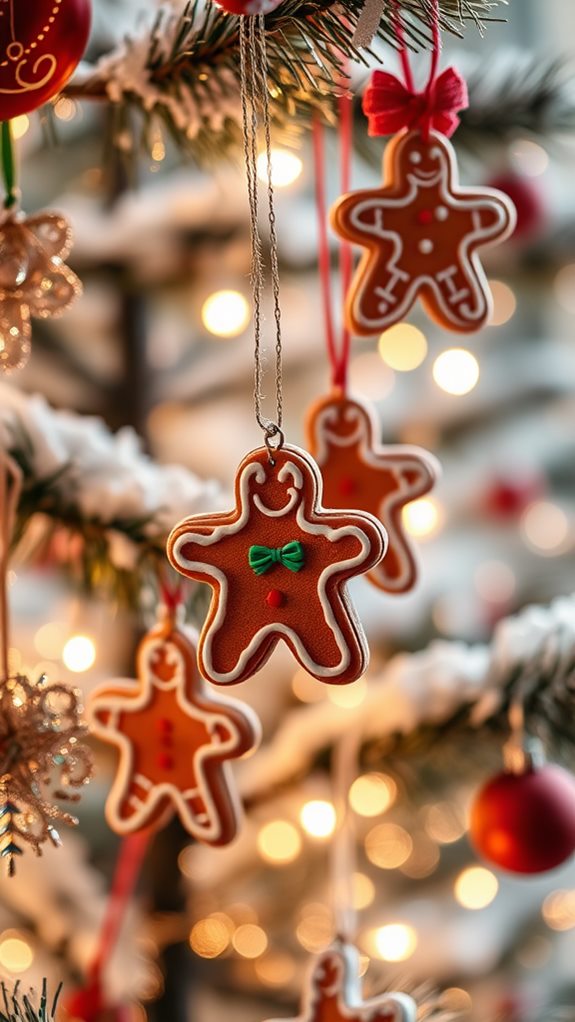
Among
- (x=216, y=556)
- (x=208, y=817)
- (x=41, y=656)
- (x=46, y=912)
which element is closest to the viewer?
(x=216, y=556)

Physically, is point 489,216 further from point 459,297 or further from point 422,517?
point 422,517

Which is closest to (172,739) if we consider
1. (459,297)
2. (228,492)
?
(459,297)

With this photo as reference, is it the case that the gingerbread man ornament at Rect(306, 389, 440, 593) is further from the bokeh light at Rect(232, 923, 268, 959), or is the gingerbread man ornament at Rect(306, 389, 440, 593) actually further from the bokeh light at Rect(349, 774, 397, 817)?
the bokeh light at Rect(232, 923, 268, 959)

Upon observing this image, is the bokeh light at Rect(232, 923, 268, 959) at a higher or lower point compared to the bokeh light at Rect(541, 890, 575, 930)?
higher

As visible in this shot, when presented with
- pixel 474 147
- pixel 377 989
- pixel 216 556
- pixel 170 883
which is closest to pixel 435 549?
pixel 170 883

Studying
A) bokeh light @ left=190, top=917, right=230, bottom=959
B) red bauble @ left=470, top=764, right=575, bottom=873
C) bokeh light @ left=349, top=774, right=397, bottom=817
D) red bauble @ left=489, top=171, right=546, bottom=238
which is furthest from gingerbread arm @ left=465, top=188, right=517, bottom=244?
bokeh light @ left=190, top=917, right=230, bottom=959

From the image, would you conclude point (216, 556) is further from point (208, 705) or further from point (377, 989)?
point (377, 989)

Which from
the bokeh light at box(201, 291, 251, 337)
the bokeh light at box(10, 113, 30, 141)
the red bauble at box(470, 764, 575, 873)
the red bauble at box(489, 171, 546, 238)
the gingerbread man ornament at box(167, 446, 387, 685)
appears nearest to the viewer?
the gingerbread man ornament at box(167, 446, 387, 685)
